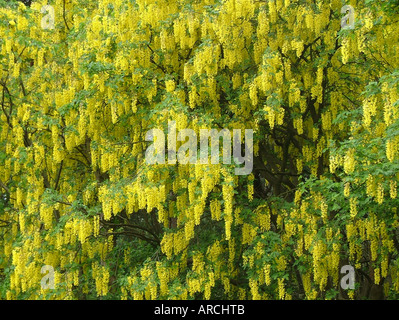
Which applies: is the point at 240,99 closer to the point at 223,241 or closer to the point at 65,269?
the point at 223,241

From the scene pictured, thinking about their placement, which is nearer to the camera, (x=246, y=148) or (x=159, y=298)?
(x=159, y=298)

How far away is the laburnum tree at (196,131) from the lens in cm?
885

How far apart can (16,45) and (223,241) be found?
16.6 feet

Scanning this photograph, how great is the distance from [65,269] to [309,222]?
13.3 feet

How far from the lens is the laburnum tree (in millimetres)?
8852

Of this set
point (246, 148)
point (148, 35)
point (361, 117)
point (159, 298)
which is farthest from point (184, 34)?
point (159, 298)

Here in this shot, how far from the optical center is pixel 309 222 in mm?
8812

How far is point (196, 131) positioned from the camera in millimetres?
9008
